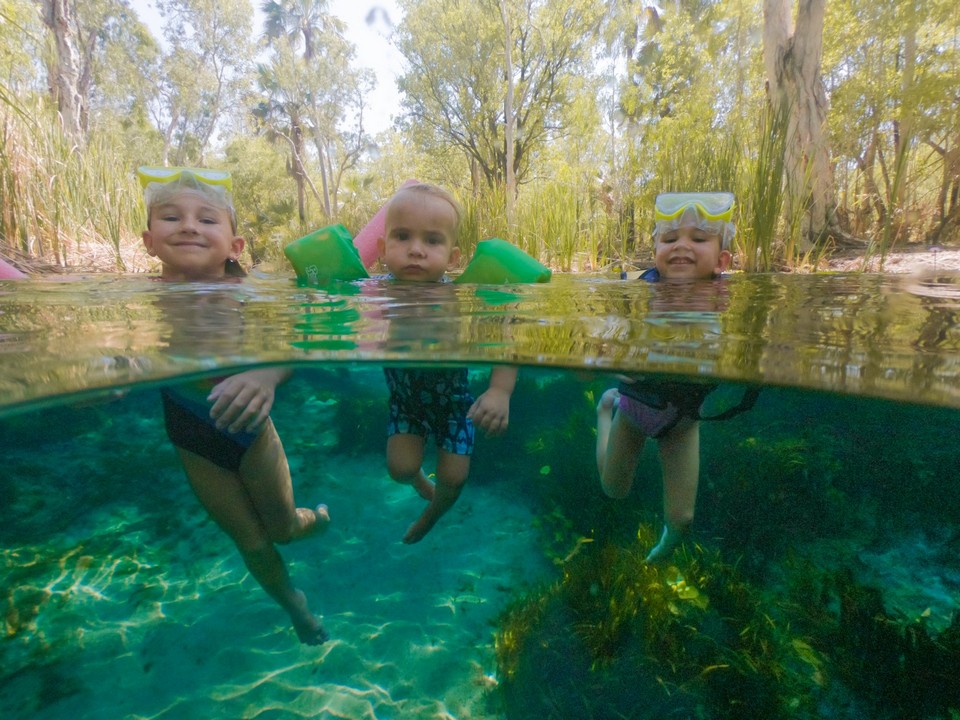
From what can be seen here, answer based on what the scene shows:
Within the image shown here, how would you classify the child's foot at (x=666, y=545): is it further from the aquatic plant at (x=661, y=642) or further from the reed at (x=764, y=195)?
the reed at (x=764, y=195)

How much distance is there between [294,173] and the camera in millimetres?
37625

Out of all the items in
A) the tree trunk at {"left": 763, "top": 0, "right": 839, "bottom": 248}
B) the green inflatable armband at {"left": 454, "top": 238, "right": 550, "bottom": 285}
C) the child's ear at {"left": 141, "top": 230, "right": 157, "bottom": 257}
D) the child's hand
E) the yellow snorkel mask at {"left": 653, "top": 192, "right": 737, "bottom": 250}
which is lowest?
the child's hand

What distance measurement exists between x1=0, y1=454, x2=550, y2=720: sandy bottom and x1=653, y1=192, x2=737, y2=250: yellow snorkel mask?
3428 millimetres

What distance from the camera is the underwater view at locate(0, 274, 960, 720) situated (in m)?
3.18

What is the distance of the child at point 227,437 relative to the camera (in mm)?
2975

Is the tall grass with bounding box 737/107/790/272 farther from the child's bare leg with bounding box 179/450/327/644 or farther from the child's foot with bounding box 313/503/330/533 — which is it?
the child's bare leg with bounding box 179/450/327/644

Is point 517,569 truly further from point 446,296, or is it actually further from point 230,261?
point 230,261

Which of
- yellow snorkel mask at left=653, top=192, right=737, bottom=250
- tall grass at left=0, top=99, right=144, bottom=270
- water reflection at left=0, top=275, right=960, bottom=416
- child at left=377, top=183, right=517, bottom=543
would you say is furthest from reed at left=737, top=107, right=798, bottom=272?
tall grass at left=0, top=99, right=144, bottom=270

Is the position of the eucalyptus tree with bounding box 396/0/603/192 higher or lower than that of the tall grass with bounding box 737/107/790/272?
higher

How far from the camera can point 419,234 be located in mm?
4422

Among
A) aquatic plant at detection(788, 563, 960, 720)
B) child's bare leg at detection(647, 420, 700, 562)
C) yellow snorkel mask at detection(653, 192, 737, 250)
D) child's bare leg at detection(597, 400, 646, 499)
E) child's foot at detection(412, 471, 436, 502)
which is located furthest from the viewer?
yellow snorkel mask at detection(653, 192, 737, 250)

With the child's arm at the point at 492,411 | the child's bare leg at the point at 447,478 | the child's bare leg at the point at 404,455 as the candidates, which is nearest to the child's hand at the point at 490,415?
the child's arm at the point at 492,411

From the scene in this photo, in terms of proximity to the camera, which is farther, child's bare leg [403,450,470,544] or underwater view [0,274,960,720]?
child's bare leg [403,450,470,544]

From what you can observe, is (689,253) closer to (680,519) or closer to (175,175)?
(680,519)
